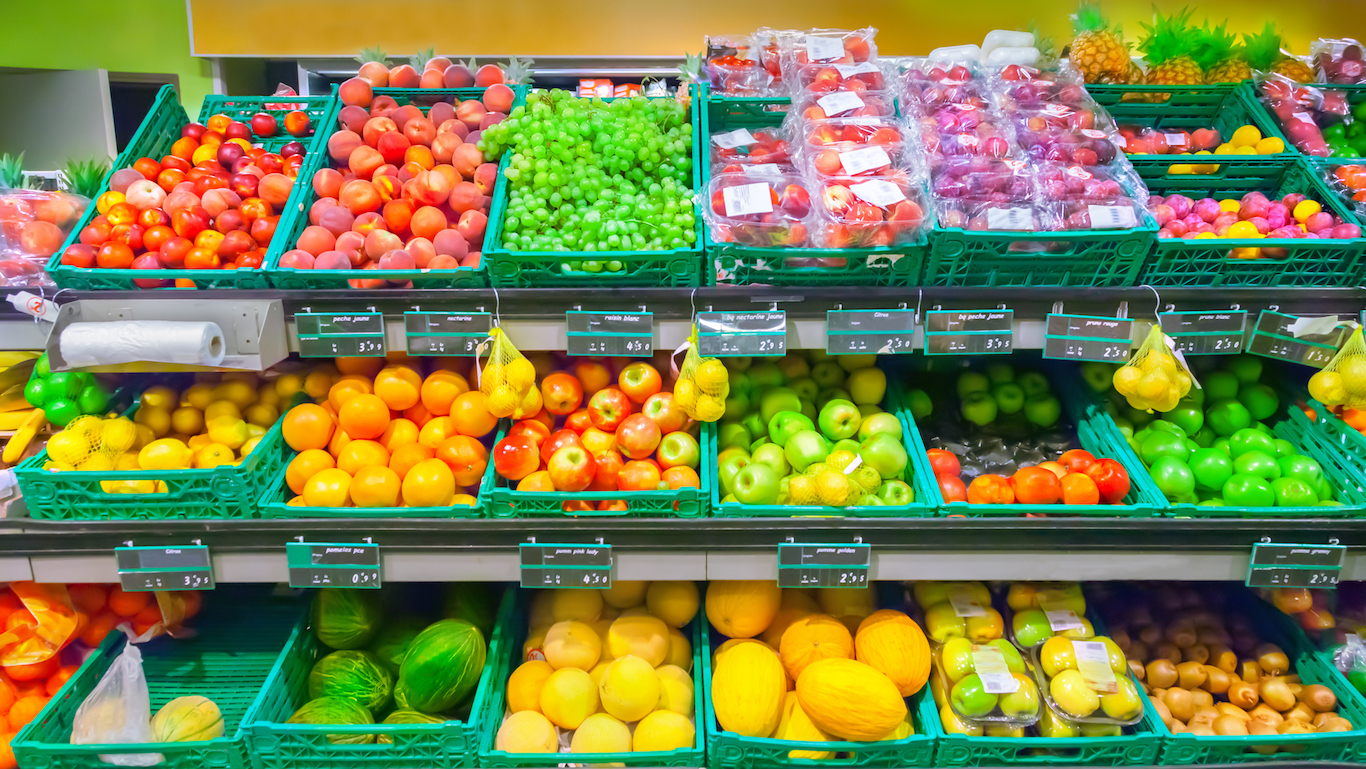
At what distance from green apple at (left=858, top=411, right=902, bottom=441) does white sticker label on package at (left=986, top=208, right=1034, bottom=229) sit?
1.61 feet

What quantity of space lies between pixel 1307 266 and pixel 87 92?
4473 mm

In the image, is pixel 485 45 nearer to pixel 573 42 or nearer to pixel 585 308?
pixel 573 42

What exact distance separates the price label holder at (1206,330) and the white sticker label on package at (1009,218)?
37 centimetres

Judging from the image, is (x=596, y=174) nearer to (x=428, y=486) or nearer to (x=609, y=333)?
(x=609, y=333)

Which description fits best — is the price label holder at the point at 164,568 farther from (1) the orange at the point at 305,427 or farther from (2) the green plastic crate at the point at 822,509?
(2) the green plastic crate at the point at 822,509

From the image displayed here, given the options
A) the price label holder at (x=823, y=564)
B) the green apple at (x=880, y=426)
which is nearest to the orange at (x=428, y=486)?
the price label holder at (x=823, y=564)

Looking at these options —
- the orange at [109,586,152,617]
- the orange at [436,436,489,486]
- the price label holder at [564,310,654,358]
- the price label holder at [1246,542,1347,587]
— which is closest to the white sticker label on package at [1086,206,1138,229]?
the price label holder at [1246,542,1347,587]

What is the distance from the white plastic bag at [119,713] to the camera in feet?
5.12

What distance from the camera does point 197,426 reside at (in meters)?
1.78

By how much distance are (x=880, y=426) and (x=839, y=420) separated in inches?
3.8

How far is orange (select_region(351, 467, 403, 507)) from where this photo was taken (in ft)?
5.13

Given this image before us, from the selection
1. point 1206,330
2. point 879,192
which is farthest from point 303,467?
point 1206,330

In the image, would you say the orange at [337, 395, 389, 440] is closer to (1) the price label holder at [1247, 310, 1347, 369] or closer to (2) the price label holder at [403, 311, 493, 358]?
(2) the price label holder at [403, 311, 493, 358]

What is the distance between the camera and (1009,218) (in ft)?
5.05
